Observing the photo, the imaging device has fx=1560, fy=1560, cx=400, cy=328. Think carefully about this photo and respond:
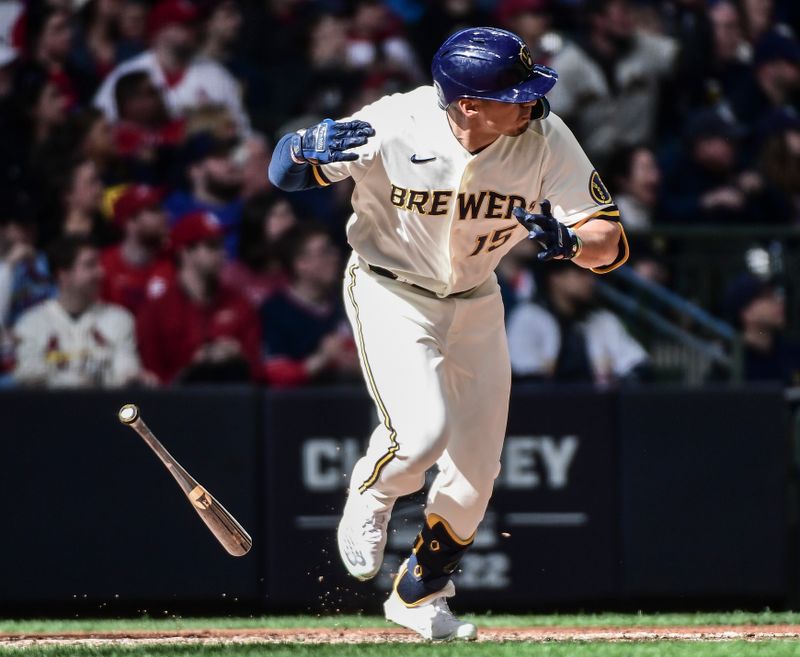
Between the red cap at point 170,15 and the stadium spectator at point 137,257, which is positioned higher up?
the red cap at point 170,15

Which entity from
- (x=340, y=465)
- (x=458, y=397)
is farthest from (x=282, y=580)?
(x=458, y=397)

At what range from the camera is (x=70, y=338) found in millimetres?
8156

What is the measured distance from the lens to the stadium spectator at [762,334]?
888 centimetres

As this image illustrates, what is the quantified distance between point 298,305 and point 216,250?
552mm

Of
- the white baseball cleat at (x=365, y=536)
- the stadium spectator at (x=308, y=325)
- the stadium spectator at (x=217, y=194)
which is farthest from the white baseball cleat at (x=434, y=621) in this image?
the stadium spectator at (x=217, y=194)

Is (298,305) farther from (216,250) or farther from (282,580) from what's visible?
(282,580)

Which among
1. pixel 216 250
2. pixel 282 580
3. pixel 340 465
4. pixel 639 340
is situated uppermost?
pixel 216 250

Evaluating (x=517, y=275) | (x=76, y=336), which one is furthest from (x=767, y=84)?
(x=76, y=336)

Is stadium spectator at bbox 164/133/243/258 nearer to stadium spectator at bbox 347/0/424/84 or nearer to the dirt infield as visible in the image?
stadium spectator at bbox 347/0/424/84

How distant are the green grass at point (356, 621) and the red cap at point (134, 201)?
2240 mm

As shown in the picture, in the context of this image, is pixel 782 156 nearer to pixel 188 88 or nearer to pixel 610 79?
pixel 610 79

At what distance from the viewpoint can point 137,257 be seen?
28.0 feet

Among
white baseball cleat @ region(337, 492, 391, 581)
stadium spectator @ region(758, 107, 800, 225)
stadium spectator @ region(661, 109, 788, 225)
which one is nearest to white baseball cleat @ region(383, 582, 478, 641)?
white baseball cleat @ region(337, 492, 391, 581)

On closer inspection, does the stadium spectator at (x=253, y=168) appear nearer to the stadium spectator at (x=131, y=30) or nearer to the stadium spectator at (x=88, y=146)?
the stadium spectator at (x=88, y=146)
